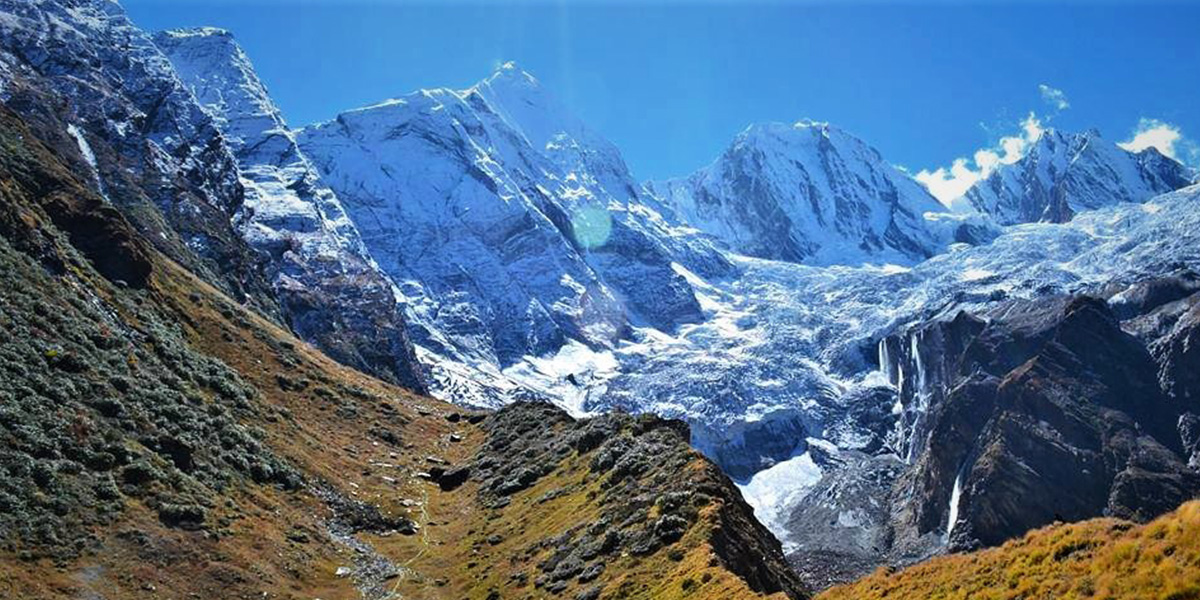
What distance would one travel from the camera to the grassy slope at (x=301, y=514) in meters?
49.4

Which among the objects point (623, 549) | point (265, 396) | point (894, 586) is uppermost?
point (265, 396)

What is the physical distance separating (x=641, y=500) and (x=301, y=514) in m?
27.5

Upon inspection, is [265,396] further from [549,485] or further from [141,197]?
[141,197]

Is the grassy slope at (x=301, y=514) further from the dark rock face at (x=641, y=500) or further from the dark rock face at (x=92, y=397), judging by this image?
the dark rock face at (x=641, y=500)

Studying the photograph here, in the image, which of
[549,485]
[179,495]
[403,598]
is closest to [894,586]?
[403,598]

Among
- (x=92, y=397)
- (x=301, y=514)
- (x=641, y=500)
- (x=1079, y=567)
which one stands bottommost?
(x=1079, y=567)

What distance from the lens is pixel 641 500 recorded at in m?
62.7

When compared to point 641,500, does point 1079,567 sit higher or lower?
lower

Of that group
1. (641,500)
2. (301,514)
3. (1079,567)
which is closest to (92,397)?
(301,514)

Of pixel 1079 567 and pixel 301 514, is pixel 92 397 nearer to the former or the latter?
pixel 301 514

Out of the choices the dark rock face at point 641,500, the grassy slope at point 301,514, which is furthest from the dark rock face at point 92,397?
the dark rock face at point 641,500

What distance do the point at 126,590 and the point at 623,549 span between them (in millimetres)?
27321

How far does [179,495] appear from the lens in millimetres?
60469

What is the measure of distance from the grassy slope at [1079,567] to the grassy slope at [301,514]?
9.26 meters
